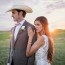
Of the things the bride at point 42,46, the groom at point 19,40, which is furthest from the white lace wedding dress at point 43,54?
the groom at point 19,40

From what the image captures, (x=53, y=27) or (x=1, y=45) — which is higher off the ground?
(x=53, y=27)

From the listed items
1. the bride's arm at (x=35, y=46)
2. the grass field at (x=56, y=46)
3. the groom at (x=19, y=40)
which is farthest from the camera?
the grass field at (x=56, y=46)

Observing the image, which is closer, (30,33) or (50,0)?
(30,33)

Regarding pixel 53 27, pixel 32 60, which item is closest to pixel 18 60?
pixel 32 60

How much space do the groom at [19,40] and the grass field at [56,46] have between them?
1.34m

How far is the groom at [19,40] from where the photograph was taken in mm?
3107

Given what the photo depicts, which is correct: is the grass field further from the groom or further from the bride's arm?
the bride's arm

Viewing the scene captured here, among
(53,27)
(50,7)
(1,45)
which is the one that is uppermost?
(50,7)

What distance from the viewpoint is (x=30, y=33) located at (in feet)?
10.2

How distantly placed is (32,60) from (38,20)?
0.44 m

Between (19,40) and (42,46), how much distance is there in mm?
278

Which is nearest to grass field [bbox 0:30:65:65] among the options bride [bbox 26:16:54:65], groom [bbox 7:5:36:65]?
groom [bbox 7:5:36:65]

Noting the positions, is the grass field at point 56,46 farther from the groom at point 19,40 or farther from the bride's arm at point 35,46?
the bride's arm at point 35,46

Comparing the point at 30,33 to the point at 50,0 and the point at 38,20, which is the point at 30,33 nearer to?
the point at 38,20
